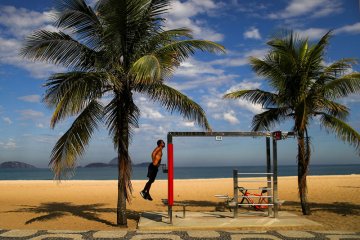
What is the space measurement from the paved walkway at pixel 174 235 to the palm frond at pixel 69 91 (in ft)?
8.38

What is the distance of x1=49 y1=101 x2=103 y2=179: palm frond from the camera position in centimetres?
1008

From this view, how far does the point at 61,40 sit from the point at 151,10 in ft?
8.21

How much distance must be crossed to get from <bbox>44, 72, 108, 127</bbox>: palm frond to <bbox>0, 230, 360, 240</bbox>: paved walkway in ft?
8.38

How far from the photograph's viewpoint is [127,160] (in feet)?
35.5

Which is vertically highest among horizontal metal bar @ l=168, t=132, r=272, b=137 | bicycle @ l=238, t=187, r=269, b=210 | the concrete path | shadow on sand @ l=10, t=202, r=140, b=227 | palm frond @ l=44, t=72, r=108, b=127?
palm frond @ l=44, t=72, r=108, b=127

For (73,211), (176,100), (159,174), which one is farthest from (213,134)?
(159,174)

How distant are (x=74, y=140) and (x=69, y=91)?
1520 millimetres

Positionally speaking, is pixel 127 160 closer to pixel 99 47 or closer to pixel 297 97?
pixel 99 47

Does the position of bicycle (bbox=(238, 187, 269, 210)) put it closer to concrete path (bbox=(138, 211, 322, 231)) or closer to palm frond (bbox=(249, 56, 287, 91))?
concrete path (bbox=(138, 211, 322, 231))

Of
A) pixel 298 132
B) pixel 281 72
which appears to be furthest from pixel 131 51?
pixel 298 132

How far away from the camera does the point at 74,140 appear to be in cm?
1044

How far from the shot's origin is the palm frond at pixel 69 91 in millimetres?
9500

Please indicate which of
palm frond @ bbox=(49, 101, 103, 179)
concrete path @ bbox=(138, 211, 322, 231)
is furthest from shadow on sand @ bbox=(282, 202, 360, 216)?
palm frond @ bbox=(49, 101, 103, 179)

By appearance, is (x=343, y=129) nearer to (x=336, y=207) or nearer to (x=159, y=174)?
(x=336, y=207)
